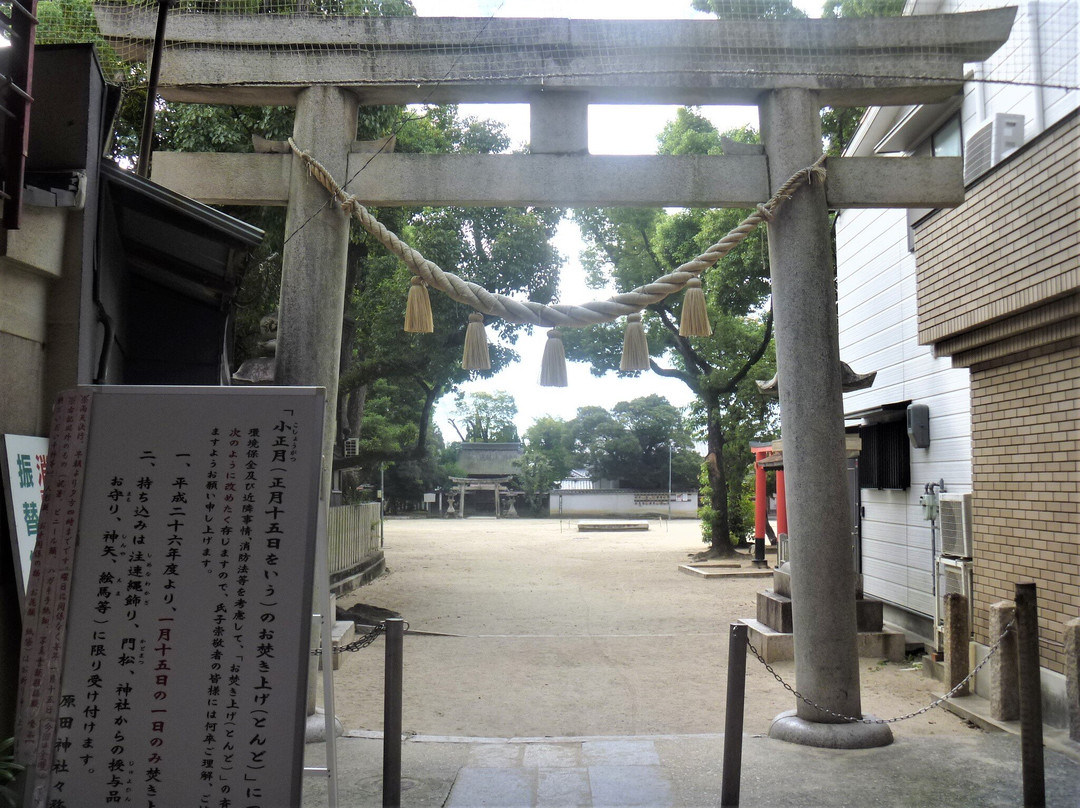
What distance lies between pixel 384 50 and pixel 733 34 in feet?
8.24

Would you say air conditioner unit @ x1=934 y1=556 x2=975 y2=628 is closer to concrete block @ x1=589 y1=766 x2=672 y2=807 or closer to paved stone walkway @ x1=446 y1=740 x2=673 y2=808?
paved stone walkway @ x1=446 y1=740 x2=673 y2=808

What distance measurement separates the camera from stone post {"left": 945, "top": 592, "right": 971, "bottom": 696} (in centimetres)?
A: 695

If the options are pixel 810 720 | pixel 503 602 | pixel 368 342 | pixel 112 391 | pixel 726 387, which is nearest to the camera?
pixel 112 391

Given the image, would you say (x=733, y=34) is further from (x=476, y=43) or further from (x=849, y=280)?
(x=849, y=280)

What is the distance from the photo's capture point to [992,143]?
7.08m

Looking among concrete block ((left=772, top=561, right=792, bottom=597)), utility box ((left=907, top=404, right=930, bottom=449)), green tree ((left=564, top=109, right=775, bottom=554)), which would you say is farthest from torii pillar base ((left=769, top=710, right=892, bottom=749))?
green tree ((left=564, top=109, right=775, bottom=554))

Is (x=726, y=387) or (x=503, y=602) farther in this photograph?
(x=726, y=387)

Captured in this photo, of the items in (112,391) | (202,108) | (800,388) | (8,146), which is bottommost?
(112,391)

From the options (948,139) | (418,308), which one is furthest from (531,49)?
(948,139)

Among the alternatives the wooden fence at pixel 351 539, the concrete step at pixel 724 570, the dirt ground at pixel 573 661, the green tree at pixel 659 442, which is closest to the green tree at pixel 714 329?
the concrete step at pixel 724 570

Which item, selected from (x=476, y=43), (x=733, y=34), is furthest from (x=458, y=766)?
(x=733, y=34)

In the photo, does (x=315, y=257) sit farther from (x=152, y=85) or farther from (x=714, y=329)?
(x=714, y=329)

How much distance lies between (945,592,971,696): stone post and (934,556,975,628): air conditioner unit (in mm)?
412

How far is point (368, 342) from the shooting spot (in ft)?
66.1
